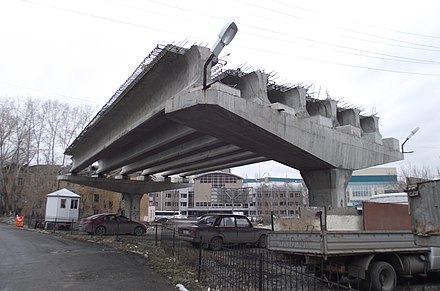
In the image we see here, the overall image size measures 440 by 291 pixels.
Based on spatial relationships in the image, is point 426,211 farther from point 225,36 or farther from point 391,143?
point 391,143

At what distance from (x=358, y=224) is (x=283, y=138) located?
5415 millimetres

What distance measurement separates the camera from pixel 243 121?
44.0ft

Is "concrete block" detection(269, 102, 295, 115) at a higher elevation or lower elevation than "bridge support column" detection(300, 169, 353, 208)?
higher

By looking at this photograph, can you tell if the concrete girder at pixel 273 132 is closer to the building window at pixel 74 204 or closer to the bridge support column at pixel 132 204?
the building window at pixel 74 204

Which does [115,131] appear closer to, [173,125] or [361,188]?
[173,125]

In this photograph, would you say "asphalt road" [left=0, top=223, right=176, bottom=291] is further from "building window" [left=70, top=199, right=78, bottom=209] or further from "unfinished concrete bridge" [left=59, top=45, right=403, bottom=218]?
"building window" [left=70, top=199, right=78, bottom=209]

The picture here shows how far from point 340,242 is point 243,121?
5.92 metres

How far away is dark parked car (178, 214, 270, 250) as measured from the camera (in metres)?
17.9

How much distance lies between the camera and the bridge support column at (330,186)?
1691 cm

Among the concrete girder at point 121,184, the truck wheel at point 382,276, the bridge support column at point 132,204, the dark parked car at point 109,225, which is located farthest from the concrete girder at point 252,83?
the bridge support column at point 132,204

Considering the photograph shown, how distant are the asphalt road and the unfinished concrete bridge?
17.3 feet

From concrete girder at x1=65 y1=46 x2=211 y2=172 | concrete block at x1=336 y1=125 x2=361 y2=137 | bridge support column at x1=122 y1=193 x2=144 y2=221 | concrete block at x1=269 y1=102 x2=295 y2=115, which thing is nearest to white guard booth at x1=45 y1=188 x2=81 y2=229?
bridge support column at x1=122 y1=193 x2=144 y2=221

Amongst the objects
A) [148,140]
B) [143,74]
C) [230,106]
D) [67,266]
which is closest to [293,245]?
[230,106]

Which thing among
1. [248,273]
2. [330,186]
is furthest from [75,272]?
[330,186]
